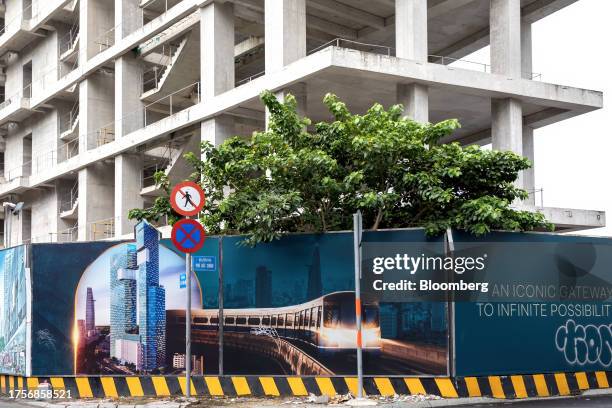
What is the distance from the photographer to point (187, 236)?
12.1 meters

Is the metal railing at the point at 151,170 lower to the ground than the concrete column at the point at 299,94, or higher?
lower

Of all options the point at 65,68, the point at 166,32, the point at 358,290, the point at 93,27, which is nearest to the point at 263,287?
Result: the point at 358,290

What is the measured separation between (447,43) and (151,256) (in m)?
21.4

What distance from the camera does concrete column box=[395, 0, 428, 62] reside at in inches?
890

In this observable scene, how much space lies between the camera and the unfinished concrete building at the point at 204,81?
2309cm

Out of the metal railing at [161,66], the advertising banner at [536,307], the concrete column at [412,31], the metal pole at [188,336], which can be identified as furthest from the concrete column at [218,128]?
the advertising banner at [536,307]

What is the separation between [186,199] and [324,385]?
12.5 ft

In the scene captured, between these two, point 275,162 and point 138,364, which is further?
point 275,162

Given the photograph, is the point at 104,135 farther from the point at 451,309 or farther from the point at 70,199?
the point at 451,309

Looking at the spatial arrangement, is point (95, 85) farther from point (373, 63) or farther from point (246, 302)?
point (246, 302)

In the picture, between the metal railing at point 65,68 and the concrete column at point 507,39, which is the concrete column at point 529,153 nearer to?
the concrete column at point 507,39

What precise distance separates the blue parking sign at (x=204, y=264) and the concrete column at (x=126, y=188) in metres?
19.2

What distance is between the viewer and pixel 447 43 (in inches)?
1235

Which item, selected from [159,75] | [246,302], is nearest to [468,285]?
[246,302]
